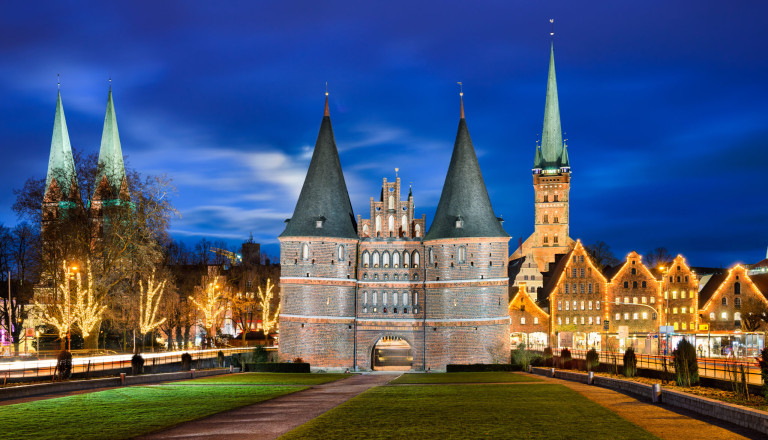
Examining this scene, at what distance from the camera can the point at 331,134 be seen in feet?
246

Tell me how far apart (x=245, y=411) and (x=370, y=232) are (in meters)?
44.6

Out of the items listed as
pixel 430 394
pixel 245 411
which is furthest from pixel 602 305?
pixel 245 411

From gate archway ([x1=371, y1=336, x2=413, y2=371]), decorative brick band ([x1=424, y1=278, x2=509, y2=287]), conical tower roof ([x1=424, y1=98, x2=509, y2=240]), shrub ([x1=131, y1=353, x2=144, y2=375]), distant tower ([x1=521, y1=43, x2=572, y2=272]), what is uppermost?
distant tower ([x1=521, y1=43, x2=572, y2=272])

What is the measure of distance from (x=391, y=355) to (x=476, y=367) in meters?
39.5

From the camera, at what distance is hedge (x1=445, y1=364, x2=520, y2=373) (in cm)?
6238

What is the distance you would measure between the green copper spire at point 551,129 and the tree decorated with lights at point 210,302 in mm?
70616

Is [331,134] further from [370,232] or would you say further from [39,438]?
[39,438]

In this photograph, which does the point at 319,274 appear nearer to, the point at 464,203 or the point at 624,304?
the point at 464,203

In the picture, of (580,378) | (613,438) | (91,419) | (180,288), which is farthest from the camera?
(180,288)

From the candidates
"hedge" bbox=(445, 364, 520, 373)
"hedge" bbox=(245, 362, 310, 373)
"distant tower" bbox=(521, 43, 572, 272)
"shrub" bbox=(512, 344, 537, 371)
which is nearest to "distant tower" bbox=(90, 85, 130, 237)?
"hedge" bbox=(245, 362, 310, 373)

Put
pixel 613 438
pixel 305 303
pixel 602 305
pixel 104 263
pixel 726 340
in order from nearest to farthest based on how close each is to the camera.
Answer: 1. pixel 613 438
2. pixel 104 263
3. pixel 305 303
4. pixel 726 340
5. pixel 602 305

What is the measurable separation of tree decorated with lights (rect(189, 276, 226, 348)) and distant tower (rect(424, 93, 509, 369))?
22.9m

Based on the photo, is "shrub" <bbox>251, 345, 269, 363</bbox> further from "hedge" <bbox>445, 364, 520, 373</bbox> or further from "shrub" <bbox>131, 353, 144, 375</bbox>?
"shrub" <bbox>131, 353, 144, 375</bbox>

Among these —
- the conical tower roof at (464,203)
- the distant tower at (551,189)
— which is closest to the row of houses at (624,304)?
the conical tower roof at (464,203)
